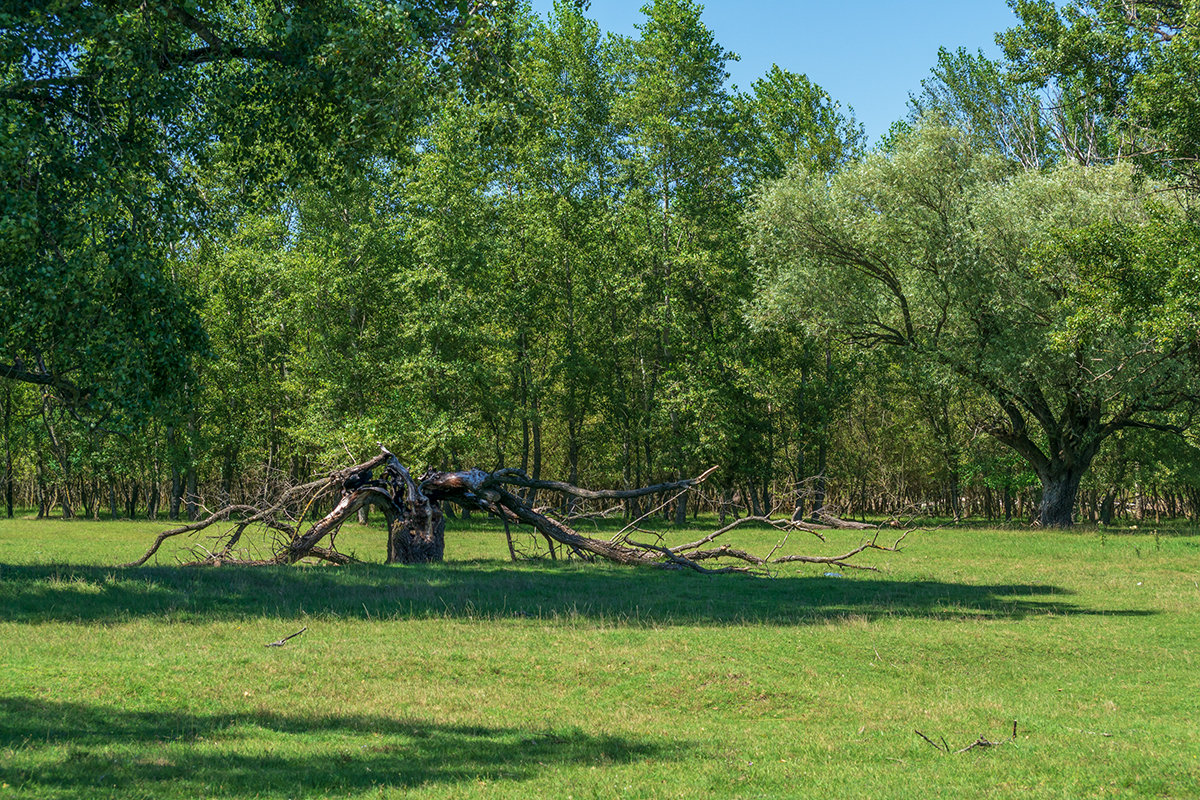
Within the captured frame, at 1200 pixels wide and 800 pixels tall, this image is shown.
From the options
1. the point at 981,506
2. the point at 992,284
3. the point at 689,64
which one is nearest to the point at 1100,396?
the point at 992,284

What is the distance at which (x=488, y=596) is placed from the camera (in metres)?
19.2

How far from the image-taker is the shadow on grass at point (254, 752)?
313 inches

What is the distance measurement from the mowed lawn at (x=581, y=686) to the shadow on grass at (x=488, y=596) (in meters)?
0.10

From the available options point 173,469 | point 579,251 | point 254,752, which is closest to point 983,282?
point 579,251

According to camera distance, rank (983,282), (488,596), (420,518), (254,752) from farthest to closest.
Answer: (983,282), (420,518), (488,596), (254,752)

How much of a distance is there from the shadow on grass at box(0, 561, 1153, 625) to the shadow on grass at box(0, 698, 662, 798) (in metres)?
6.29

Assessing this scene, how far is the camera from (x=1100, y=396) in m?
37.4

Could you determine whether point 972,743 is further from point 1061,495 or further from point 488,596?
point 1061,495

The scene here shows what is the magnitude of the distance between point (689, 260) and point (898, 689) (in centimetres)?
3728

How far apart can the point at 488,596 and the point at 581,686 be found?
6886 millimetres

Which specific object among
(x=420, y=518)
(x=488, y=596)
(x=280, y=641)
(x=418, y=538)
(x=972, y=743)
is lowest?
(x=972, y=743)

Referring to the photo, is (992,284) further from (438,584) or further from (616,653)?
(616,653)

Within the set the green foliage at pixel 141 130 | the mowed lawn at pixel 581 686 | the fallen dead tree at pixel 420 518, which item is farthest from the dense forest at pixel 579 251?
the mowed lawn at pixel 581 686

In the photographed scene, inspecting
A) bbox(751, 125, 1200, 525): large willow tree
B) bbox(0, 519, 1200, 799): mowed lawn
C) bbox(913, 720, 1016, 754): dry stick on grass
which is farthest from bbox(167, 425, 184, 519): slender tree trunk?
bbox(913, 720, 1016, 754): dry stick on grass
